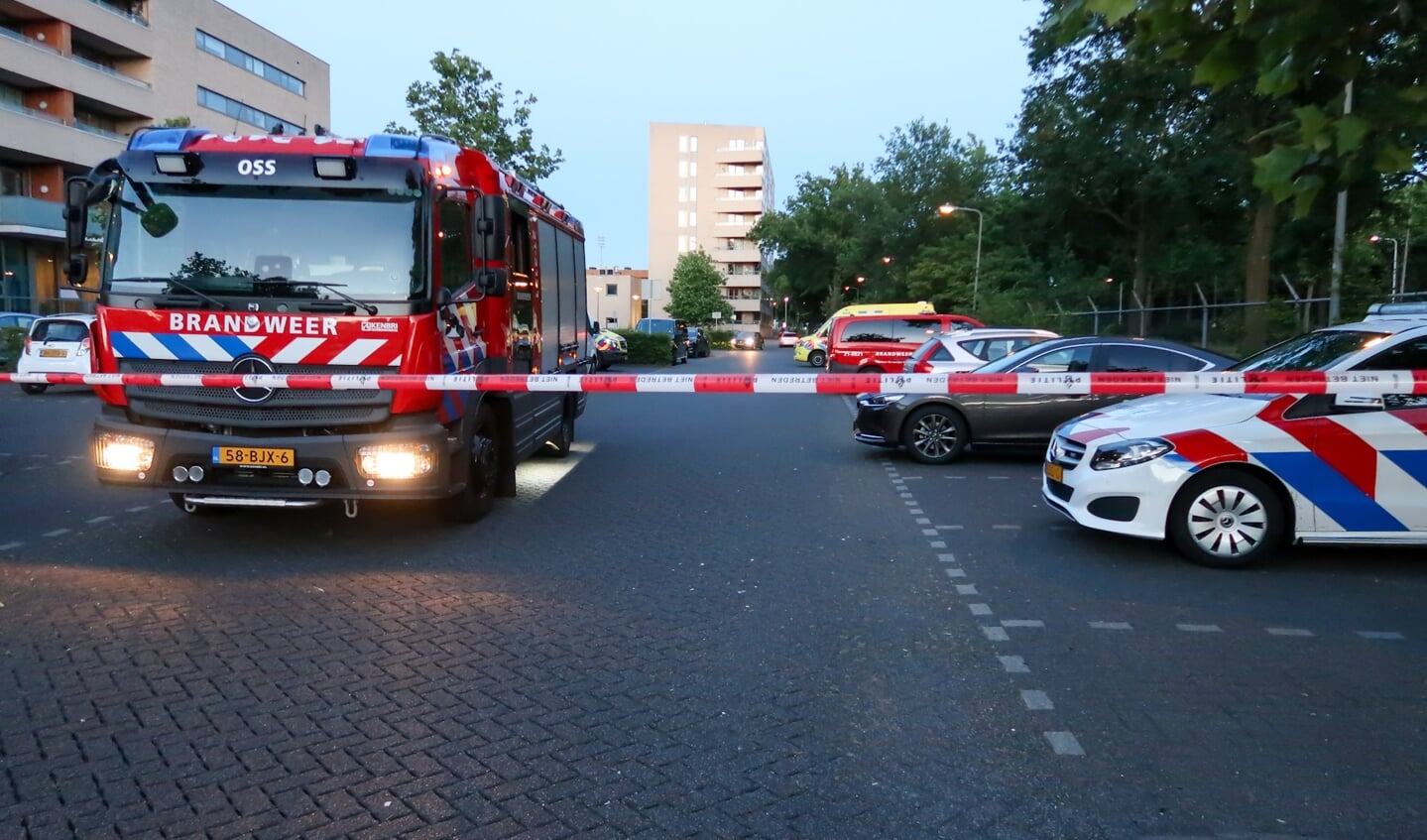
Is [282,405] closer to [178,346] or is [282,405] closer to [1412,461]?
[178,346]

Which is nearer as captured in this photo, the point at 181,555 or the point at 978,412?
the point at 181,555

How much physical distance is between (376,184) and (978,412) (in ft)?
25.0

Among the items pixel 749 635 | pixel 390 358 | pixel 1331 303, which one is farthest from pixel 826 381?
pixel 1331 303

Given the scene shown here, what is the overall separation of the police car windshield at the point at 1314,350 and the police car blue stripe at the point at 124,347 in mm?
7970

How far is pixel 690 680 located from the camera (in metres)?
4.95

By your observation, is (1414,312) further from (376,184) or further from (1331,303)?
(1331,303)

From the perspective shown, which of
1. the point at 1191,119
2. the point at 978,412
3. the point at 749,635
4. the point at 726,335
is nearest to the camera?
the point at 749,635

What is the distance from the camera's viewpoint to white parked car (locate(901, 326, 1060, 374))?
15.5 m

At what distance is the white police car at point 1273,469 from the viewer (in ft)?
22.5

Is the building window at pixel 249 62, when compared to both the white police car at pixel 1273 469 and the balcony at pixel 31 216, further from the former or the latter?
the white police car at pixel 1273 469

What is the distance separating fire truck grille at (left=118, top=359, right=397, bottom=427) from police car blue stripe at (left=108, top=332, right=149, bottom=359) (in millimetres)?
176

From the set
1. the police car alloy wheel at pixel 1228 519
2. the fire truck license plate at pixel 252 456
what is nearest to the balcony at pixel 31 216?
the fire truck license plate at pixel 252 456

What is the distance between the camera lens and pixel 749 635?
566cm

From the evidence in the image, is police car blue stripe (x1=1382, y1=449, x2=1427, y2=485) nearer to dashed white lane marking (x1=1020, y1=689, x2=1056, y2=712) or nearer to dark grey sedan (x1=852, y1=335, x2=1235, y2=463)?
dashed white lane marking (x1=1020, y1=689, x2=1056, y2=712)
